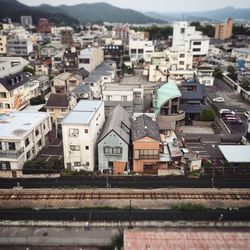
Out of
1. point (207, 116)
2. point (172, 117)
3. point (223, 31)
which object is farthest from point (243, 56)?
point (223, 31)

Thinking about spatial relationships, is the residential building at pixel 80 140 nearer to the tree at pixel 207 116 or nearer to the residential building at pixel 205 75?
the tree at pixel 207 116

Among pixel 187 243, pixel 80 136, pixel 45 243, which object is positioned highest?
pixel 80 136

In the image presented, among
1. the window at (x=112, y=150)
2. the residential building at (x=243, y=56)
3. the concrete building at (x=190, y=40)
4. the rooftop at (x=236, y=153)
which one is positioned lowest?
the rooftop at (x=236, y=153)

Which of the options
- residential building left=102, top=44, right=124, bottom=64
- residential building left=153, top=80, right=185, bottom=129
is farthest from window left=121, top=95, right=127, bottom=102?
residential building left=102, top=44, right=124, bottom=64

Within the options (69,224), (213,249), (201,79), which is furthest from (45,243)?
(201,79)

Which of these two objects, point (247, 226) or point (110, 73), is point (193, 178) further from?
point (110, 73)

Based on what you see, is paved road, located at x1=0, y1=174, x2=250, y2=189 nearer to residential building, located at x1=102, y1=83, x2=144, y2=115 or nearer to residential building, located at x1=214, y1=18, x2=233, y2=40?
residential building, located at x1=102, y1=83, x2=144, y2=115

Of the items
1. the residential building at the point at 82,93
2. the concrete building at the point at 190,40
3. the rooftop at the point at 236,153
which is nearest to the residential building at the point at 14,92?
the residential building at the point at 82,93
